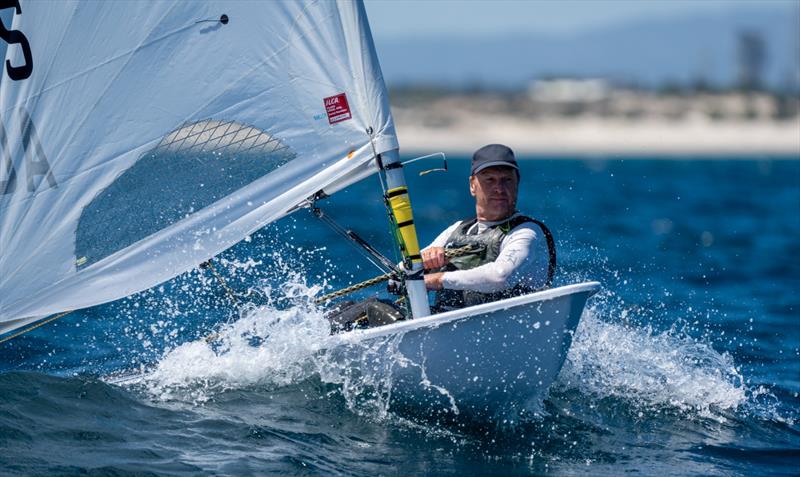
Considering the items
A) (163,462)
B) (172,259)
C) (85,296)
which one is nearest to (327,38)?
(172,259)

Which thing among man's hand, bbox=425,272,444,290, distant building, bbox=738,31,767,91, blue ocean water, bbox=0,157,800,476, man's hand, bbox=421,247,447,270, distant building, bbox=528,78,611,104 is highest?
distant building, bbox=738,31,767,91

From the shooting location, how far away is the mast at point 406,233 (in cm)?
490

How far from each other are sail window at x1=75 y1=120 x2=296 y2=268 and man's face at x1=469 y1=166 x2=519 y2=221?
93 centimetres

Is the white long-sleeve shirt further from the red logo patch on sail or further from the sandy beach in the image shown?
the sandy beach

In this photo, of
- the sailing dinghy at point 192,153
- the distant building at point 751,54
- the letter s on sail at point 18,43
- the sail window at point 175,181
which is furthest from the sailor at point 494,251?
the distant building at point 751,54

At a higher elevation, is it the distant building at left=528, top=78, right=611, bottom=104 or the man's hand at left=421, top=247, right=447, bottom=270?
the distant building at left=528, top=78, right=611, bottom=104

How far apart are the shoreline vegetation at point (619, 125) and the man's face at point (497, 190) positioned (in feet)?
243

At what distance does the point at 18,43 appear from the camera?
4.86 m

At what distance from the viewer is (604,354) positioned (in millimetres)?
5906

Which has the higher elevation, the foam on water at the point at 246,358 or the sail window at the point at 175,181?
the sail window at the point at 175,181

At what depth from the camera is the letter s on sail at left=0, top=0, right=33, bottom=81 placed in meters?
4.82

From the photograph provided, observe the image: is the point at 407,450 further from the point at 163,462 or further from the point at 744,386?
the point at 744,386

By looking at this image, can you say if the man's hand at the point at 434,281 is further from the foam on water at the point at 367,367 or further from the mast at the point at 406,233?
the foam on water at the point at 367,367

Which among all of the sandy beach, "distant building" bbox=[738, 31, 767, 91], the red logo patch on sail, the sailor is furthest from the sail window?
"distant building" bbox=[738, 31, 767, 91]
